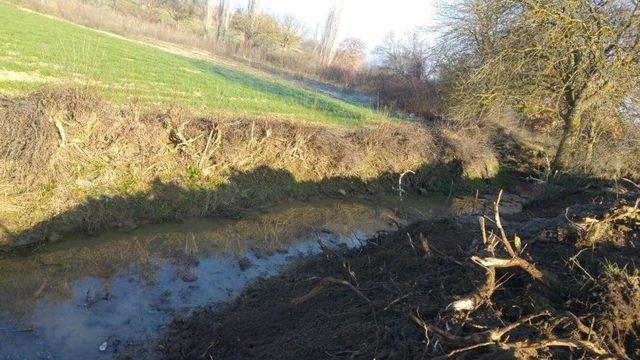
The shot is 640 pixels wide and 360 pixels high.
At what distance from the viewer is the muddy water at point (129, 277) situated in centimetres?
575

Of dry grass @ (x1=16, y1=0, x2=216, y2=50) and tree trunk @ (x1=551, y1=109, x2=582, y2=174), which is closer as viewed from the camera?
tree trunk @ (x1=551, y1=109, x2=582, y2=174)

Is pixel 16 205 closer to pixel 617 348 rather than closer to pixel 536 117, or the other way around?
pixel 617 348

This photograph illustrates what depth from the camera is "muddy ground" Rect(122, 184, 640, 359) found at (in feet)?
10.7

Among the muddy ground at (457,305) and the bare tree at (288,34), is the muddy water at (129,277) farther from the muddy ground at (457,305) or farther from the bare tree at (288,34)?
the bare tree at (288,34)

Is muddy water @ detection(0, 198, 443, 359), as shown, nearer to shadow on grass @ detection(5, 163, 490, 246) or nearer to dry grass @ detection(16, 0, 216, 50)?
shadow on grass @ detection(5, 163, 490, 246)

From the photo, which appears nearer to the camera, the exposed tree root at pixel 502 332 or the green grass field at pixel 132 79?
the exposed tree root at pixel 502 332

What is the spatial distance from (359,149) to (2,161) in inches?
377

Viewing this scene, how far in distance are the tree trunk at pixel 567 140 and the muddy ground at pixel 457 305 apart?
12.5m

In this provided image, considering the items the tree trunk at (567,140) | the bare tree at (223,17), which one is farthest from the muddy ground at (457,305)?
the bare tree at (223,17)

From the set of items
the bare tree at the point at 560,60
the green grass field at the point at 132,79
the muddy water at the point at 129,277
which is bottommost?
the muddy water at the point at 129,277

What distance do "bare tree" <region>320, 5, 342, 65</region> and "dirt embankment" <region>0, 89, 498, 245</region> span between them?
144 feet

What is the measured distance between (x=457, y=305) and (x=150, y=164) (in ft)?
26.8

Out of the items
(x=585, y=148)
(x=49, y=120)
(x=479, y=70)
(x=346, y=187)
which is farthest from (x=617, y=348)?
(x=585, y=148)

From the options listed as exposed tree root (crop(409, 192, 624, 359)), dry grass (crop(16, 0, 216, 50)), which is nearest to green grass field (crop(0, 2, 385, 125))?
exposed tree root (crop(409, 192, 624, 359))
